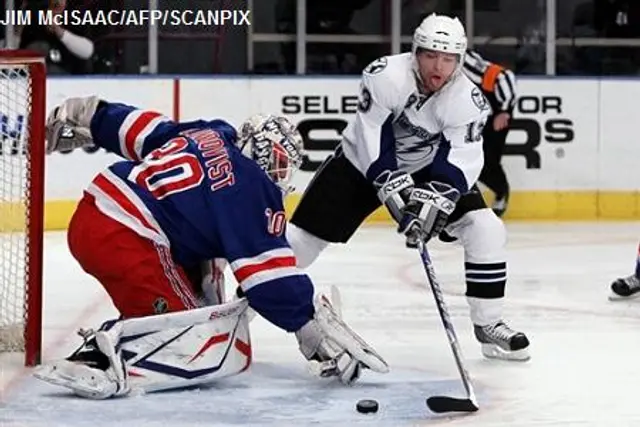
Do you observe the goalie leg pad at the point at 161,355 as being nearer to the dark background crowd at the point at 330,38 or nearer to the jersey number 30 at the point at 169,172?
the jersey number 30 at the point at 169,172

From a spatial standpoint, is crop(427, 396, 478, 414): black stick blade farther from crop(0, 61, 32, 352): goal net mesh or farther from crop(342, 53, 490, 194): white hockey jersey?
crop(0, 61, 32, 352): goal net mesh

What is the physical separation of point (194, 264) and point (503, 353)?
2.77ft

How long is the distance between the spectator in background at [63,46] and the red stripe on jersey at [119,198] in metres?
3.90

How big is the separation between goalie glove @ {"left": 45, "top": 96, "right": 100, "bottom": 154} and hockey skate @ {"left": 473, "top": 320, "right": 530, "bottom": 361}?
1069mm

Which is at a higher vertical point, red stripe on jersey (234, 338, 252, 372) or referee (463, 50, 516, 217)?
referee (463, 50, 516, 217)

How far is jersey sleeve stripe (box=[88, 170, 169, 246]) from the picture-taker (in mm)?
3180

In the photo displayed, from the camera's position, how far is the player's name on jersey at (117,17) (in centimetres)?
695

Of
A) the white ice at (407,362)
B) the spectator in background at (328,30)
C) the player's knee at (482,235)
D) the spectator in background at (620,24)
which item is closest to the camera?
the white ice at (407,362)

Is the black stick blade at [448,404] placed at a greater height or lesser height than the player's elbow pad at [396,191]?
lesser

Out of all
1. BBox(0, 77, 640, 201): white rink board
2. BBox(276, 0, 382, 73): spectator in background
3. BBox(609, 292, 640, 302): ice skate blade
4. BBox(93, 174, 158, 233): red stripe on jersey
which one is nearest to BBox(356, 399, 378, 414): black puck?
BBox(93, 174, 158, 233): red stripe on jersey

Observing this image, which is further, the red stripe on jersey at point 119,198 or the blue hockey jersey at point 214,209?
the red stripe on jersey at point 119,198

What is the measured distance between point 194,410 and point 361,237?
356 cm

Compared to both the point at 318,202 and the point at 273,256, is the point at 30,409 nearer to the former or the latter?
the point at 273,256

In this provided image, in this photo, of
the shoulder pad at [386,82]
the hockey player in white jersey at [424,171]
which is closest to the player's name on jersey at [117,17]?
A: the hockey player in white jersey at [424,171]
